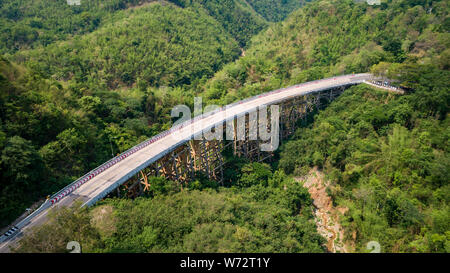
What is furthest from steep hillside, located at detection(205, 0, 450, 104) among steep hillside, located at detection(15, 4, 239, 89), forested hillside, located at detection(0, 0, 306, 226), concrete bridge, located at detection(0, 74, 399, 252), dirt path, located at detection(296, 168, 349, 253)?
dirt path, located at detection(296, 168, 349, 253)

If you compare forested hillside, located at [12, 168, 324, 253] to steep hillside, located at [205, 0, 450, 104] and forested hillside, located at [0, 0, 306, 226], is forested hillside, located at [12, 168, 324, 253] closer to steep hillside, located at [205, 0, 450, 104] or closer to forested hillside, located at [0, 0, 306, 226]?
forested hillside, located at [0, 0, 306, 226]

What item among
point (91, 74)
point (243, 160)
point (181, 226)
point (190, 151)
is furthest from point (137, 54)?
point (181, 226)

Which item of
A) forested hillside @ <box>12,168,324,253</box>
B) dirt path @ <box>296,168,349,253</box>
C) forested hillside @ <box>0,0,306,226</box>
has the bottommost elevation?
dirt path @ <box>296,168,349,253</box>

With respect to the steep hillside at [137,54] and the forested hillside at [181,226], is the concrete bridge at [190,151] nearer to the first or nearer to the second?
the forested hillside at [181,226]

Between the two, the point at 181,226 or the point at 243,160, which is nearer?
the point at 181,226
